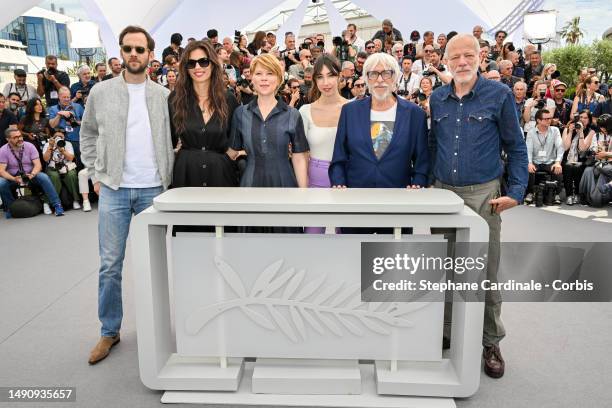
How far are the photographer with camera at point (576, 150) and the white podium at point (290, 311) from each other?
18.1 ft

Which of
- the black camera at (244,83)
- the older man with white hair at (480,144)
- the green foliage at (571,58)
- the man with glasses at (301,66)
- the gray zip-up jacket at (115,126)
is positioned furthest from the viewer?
the green foliage at (571,58)

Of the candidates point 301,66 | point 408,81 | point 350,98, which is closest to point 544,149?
point 408,81

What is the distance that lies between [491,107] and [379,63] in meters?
0.61

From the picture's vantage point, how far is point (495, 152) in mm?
2469

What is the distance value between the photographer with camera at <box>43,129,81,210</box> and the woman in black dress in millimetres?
5028

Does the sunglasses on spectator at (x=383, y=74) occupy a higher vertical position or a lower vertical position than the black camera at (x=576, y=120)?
higher

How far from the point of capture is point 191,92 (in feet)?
8.97

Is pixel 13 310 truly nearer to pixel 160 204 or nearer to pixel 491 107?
pixel 160 204

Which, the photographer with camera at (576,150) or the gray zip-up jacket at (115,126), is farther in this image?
the photographer with camera at (576,150)

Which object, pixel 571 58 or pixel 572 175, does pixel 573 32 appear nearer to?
pixel 571 58

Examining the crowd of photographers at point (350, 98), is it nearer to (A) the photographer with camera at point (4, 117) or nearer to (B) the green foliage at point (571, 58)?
(A) the photographer with camera at point (4, 117)

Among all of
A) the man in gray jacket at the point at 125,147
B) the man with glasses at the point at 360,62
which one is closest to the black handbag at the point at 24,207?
the man in gray jacket at the point at 125,147

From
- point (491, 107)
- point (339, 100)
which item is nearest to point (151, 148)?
point (339, 100)

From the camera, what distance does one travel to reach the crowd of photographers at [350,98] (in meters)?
6.77
